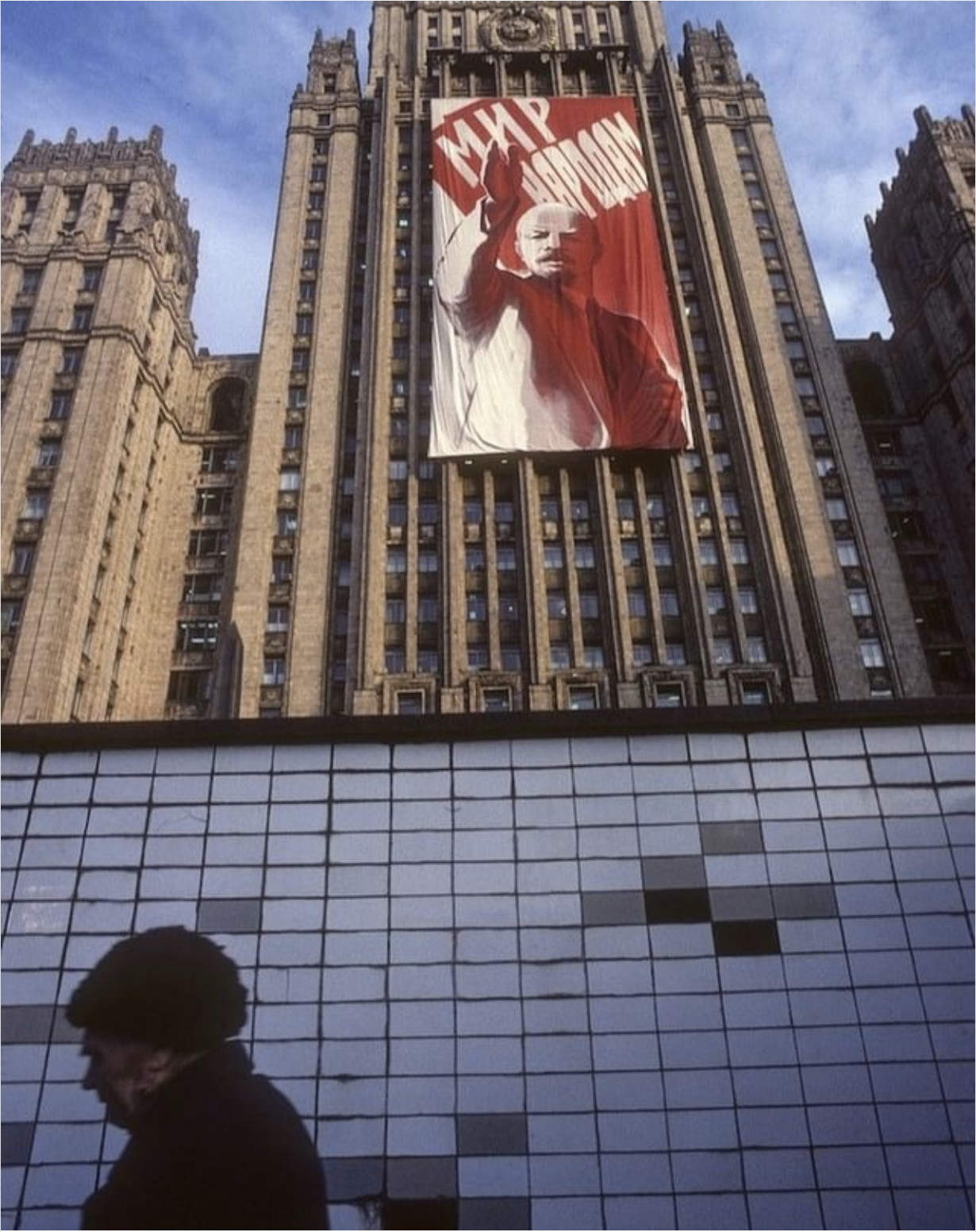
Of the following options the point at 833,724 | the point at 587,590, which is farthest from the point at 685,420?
the point at 833,724

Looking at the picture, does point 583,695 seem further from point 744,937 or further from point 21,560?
point 744,937

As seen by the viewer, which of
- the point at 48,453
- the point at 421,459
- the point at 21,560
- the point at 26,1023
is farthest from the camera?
the point at 421,459

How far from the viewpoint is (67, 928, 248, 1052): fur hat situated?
14.7m

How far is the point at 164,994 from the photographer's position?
15.3 meters

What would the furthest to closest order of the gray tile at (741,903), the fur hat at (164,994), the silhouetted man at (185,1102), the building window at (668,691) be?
the building window at (668,691), the gray tile at (741,903), the fur hat at (164,994), the silhouetted man at (185,1102)

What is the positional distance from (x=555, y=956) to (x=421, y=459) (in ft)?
151

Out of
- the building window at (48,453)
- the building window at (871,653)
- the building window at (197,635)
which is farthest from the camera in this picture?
the building window at (197,635)

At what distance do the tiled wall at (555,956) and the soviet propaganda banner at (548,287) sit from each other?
4024 cm

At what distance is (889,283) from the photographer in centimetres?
7719

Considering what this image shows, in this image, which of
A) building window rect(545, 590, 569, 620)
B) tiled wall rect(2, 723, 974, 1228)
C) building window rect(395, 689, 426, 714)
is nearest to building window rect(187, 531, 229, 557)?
building window rect(395, 689, 426, 714)

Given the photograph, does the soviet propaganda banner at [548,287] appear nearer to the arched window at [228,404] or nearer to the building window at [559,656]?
the building window at [559,656]

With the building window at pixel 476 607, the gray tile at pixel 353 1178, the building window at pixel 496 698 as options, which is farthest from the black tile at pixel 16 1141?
the building window at pixel 476 607

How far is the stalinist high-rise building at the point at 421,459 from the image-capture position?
5169cm

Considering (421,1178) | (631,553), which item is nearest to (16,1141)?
(421,1178)
